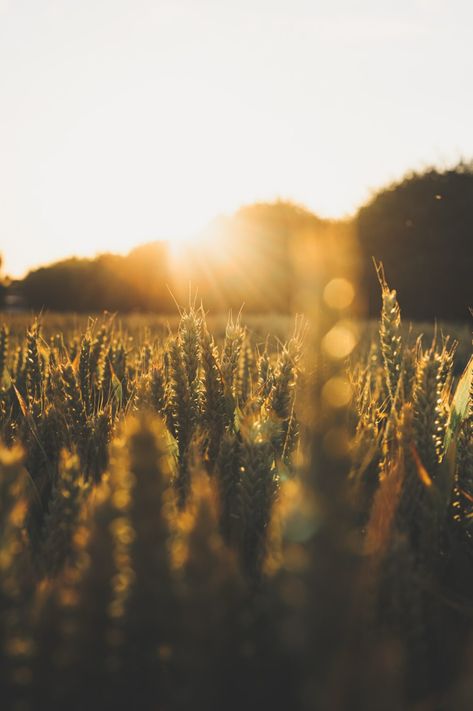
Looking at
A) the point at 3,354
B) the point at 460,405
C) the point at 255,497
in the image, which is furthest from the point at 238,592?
the point at 3,354

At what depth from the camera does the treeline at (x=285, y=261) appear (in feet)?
64.8

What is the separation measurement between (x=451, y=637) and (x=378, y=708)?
650mm

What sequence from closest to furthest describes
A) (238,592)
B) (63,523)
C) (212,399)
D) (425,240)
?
(238,592)
(63,523)
(212,399)
(425,240)

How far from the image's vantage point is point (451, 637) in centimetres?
107

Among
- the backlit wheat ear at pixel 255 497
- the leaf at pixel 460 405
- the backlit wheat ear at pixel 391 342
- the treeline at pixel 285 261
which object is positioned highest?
the treeline at pixel 285 261

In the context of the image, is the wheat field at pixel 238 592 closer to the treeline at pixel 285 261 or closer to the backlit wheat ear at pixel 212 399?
the backlit wheat ear at pixel 212 399

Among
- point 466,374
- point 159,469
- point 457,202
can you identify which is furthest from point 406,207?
point 159,469

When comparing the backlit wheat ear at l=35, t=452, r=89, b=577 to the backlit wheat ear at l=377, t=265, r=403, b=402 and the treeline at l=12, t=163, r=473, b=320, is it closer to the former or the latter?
the backlit wheat ear at l=377, t=265, r=403, b=402

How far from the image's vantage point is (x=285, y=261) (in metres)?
25.1

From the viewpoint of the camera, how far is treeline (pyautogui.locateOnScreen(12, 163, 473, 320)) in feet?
64.8

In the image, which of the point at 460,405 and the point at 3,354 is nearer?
the point at 460,405

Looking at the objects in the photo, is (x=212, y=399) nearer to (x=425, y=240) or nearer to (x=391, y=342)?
(x=391, y=342)

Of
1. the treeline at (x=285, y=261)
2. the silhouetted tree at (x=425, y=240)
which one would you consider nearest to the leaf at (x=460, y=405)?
the treeline at (x=285, y=261)

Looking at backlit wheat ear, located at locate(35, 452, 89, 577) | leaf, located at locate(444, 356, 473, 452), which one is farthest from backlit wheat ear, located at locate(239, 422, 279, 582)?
leaf, located at locate(444, 356, 473, 452)
